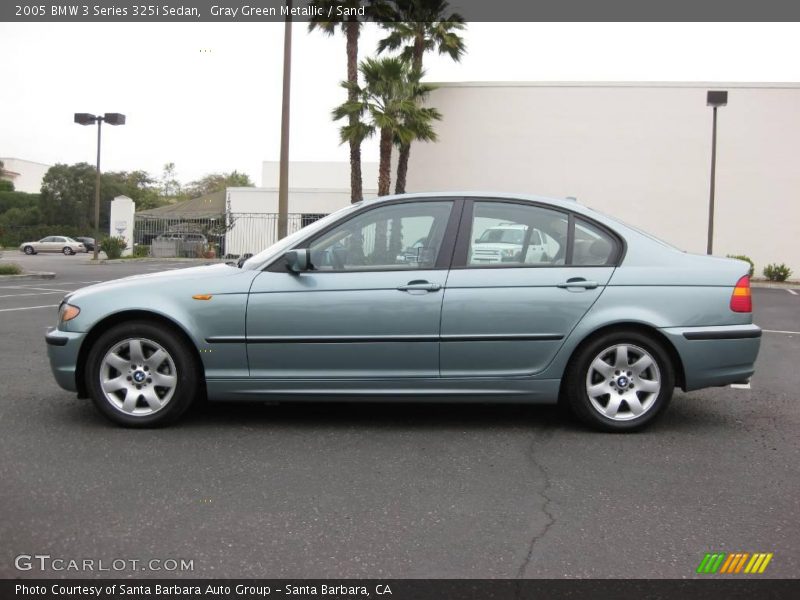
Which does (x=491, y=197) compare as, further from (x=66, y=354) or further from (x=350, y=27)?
(x=350, y=27)

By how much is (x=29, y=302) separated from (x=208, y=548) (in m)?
12.3

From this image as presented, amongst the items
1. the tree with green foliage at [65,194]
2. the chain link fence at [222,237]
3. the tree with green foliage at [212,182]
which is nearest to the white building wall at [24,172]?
the tree with green foliage at [212,182]

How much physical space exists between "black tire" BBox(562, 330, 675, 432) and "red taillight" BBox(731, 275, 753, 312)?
539mm

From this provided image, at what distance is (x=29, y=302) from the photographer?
14125mm

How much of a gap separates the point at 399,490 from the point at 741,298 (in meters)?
2.64

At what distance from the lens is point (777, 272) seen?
85.3 ft

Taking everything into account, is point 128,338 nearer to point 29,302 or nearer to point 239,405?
point 239,405

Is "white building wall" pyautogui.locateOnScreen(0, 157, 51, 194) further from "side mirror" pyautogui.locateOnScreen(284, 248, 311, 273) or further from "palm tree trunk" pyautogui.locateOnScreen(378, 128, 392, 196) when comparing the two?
"side mirror" pyautogui.locateOnScreen(284, 248, 311, 273)

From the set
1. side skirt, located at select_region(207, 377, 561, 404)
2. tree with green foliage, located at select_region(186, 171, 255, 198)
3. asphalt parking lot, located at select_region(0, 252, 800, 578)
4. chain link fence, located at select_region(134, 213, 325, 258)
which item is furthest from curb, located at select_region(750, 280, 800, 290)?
tree with green foliage, located at select_region(186, 171, 255, 198)

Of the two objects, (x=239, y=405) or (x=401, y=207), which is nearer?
(x=401, y=207)

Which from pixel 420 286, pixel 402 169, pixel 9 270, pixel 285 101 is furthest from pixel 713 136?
pixel 420 286

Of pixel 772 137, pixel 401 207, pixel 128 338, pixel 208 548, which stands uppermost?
pixel 772 137

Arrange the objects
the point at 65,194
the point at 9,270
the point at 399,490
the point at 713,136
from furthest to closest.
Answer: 1. the point at 65,194
2. the point at 713,136
3. the point at 9,270
4. the point at 399,490
